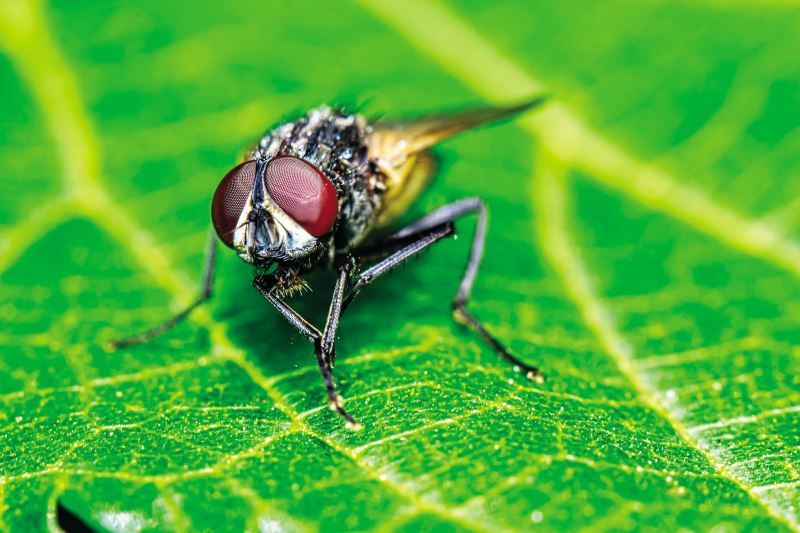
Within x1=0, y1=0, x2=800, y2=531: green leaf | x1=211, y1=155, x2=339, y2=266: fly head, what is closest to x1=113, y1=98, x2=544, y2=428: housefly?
x1=211, y1=155, x2=339, y2=266: fly head

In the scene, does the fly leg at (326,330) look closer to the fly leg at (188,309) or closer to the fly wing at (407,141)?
the fly leg at (188,309)

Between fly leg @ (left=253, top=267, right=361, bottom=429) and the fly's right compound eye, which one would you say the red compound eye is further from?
fly leg @ (left=253, top=267, right=361, bottom=429)

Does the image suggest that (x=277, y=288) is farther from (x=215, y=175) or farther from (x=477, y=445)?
(x=215, y=175)

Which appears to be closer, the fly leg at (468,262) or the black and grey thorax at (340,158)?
the fly leg at (468,262)

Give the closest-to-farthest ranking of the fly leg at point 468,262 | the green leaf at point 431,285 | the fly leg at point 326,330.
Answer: the green leaf at point 431,285, the fly leg at point 326,330, the fly leg at point 468,262

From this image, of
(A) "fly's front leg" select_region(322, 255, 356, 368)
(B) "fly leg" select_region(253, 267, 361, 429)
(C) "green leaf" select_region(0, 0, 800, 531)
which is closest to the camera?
(C) "green leaf" select_region(0, 0, 800, 531)

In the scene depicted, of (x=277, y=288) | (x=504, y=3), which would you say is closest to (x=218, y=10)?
(x=504, y=3)

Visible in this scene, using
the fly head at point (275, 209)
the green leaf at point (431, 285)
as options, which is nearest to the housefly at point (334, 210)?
the fly head at point (275, 209)
